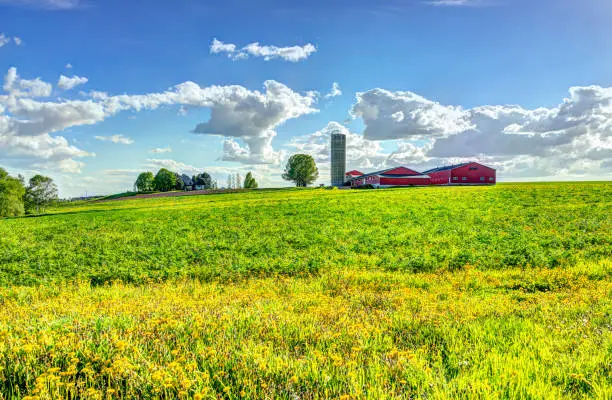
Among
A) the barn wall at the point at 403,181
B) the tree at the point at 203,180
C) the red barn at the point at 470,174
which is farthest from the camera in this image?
the tree at the point at 203,180

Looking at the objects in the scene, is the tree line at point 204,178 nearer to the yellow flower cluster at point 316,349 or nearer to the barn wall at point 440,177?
the barn wall at point 440,177

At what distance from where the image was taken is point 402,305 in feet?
27.4

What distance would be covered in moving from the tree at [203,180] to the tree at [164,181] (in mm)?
29145

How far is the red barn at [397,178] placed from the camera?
10062 centimetres

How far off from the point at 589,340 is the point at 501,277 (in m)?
6.29

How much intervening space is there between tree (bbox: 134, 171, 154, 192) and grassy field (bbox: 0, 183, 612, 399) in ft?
459

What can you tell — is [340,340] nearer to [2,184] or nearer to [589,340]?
[589,340]

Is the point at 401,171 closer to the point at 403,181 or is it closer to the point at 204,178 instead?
the point at 403,181

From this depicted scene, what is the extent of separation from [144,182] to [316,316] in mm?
159058

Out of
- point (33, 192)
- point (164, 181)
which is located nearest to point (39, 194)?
point (33, 192)

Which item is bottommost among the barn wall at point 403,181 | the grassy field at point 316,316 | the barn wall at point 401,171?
the grassy field at point 316,316

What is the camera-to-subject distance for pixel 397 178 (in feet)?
334

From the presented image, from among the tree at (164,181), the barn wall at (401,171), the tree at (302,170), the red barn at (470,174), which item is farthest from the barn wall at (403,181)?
the tree at (164,181)

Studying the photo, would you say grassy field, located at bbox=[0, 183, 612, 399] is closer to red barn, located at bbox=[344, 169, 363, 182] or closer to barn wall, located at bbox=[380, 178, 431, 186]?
barn wall, located at bbox=[380, 178, 431, 186]
